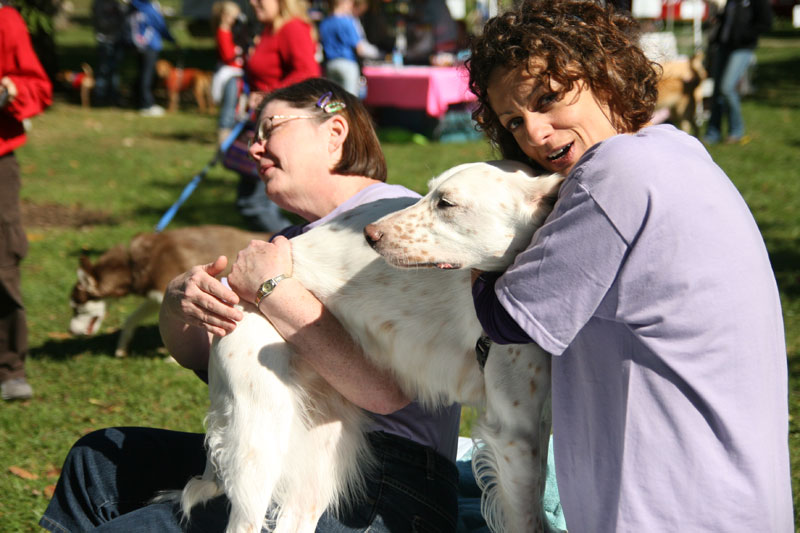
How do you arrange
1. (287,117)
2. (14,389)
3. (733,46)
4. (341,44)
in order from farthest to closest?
(341,44) < (733,46) < (14,389) < (287,117)

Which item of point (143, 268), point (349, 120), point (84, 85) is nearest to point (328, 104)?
point (349, 120)

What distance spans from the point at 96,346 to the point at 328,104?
3800mm

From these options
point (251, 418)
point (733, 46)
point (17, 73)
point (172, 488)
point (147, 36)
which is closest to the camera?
point (251, 418)

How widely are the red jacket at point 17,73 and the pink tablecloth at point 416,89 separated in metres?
8.19

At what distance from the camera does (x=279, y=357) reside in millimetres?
2283

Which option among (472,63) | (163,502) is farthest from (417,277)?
(163,502)

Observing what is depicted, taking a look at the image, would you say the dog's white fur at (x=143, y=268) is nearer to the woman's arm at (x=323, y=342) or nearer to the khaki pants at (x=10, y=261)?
the khaki pants at (x=10, y=261)

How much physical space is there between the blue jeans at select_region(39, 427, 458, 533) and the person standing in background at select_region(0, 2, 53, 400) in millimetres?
2276

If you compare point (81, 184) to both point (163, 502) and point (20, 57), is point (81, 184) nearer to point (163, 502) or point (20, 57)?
point (20, 57)

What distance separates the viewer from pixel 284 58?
269 inches

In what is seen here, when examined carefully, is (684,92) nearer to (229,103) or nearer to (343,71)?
(343,71)

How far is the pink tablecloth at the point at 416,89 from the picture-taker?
12293 millimetres

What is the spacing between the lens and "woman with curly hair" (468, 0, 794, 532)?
4.81ft

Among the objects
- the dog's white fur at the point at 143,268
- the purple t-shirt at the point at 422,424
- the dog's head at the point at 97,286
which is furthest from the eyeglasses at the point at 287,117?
the dog's head at the point at 97,286
